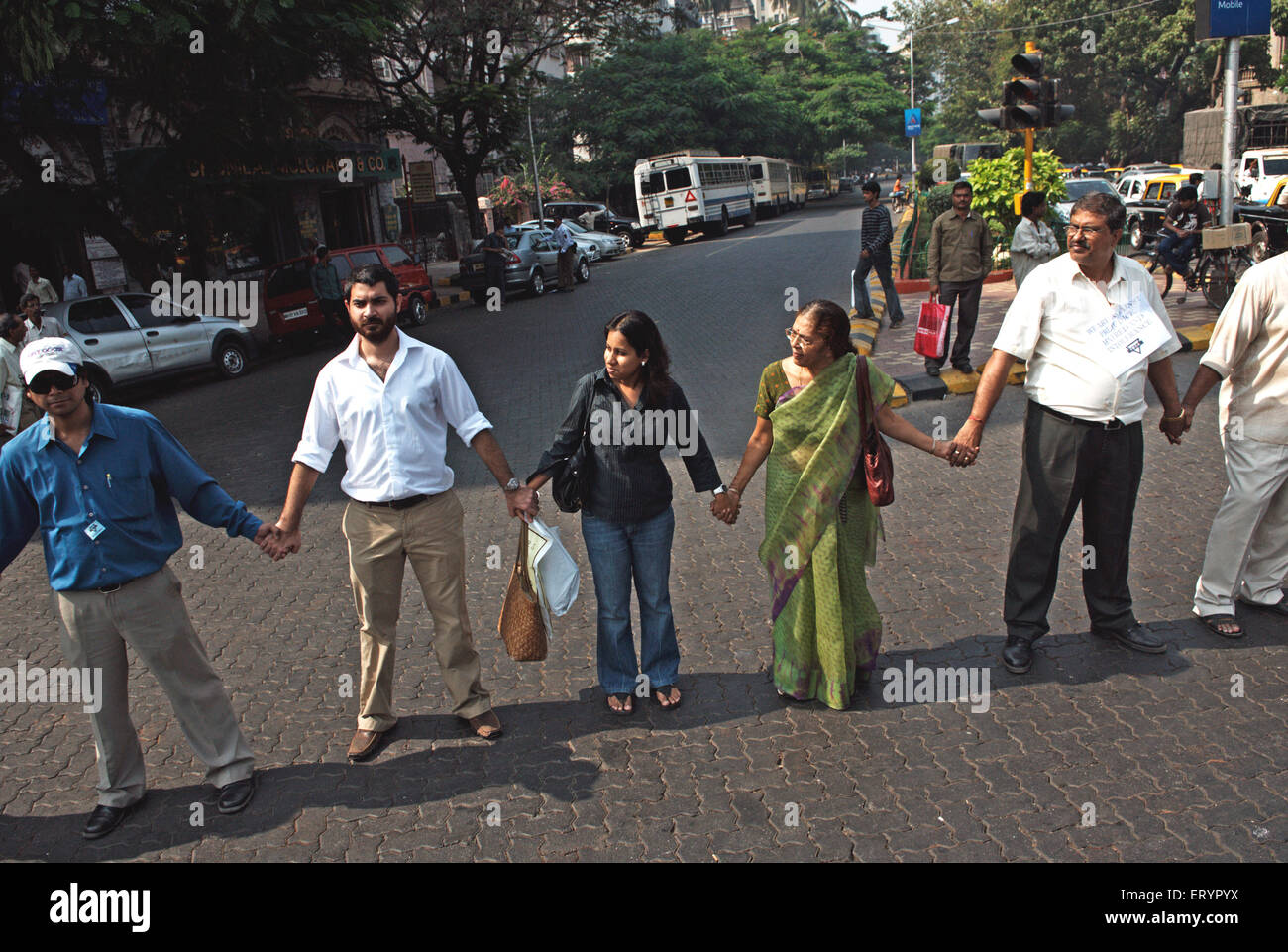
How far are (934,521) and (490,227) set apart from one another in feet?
108

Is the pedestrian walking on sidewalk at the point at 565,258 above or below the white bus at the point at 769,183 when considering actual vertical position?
below

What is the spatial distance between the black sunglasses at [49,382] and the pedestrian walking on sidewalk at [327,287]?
13.5 meters

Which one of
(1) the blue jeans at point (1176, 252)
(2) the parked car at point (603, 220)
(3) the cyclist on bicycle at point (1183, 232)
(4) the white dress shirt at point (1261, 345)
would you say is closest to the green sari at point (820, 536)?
(4) the white dress shirt at point (1261, 345)

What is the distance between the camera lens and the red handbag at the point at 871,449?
13.7ft

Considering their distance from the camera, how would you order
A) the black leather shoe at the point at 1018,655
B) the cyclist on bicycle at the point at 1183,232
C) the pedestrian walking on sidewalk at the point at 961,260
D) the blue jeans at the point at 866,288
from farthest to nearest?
the cyclist on bicycle at the point at 1183,232 → the blue jeans at the point at 866,288 → the pedestrian walking on sidewalk at the point at 961,260 → the black leather shoe at the point at 1018,655

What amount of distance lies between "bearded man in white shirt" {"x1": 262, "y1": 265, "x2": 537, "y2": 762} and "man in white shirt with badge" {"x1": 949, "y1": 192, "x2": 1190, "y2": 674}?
2138 millimetres

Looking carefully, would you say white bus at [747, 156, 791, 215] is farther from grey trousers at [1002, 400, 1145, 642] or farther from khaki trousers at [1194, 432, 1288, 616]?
grey trousers at [1002, 400, 1145, 642]

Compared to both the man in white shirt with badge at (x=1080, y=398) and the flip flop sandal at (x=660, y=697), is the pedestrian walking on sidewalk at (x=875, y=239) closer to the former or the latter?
the man in white shirt with badge at (x=1080, y=398)

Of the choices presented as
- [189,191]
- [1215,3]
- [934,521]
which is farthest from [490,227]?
[934,521]

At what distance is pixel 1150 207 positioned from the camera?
19.5m

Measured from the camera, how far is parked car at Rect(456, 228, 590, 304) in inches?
833

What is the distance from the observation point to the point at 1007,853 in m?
3.37

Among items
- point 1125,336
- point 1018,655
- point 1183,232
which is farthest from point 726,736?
point 1183,232

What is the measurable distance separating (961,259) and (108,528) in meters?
8.21
